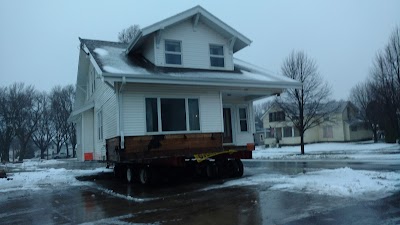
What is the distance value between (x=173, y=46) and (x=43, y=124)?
69702 millimetres

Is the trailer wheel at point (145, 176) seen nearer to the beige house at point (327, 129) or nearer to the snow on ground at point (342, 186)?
the snow on ground at point (342, 186)

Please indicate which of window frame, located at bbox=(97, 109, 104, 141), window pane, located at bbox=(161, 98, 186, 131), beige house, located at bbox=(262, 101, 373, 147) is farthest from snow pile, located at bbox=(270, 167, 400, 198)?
beige house, located at bbox=(262, 101, 373, 147)

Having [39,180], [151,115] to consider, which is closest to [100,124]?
[39,180]

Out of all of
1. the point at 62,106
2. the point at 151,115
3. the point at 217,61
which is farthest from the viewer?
the point at 62,106

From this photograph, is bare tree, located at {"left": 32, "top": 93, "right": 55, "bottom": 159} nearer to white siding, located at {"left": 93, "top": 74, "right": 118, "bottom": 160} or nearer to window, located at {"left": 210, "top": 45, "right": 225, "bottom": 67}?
white siding, located at {"left": 93, "top": 74, "right": 118, "bottom": 160}

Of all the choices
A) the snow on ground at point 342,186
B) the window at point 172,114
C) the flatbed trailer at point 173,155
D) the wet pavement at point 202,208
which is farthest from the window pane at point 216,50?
the wet pavement at point 202,208

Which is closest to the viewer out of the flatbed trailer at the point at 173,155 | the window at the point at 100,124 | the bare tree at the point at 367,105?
the flatbed trailer at the point at 173,155

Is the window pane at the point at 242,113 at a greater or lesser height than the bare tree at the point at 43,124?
lesser

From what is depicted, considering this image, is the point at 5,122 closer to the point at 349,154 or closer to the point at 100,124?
the point at 100,124

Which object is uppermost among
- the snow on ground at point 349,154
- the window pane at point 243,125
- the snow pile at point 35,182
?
the window pane at point 243,125

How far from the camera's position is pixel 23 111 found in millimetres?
68750

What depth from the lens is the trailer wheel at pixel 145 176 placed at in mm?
14719

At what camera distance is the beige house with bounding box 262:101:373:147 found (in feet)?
189

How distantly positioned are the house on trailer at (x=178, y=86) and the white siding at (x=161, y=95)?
4cm
